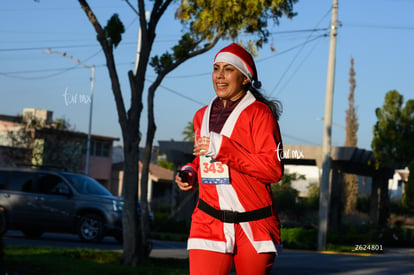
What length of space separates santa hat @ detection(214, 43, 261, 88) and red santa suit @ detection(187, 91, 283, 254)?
0.21 meters

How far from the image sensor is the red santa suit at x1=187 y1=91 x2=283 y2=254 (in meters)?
4.23

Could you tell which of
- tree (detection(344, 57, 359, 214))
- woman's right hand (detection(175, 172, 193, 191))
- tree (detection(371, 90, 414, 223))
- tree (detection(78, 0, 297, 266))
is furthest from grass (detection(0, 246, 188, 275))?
tree (detection(344, 57, 359, 214))

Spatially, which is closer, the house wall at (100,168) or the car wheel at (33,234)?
the car wheel at (33,234)

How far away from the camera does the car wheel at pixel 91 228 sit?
63.6 feet

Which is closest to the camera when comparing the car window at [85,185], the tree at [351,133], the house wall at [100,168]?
the car window at [85,185]

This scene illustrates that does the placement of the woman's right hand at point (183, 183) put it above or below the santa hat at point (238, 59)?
below

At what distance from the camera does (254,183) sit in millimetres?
4352

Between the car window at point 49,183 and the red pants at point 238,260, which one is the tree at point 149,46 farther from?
the red pants at point 238,260

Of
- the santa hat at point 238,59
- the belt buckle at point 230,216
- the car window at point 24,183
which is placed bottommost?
the belt buckle at point 230,216

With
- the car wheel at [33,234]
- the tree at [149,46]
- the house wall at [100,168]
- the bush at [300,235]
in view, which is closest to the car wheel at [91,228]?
the car wheel at [33,234]

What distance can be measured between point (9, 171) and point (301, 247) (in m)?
10.5

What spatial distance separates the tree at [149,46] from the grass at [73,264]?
0.75 meters

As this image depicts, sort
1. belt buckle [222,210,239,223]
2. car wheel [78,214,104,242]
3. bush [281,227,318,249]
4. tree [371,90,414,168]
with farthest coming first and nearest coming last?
tree [371,90,414,168] → bush [281,227,318,249] → car wheel [78,214,104,242] → belt buckle [222,210,239,223]

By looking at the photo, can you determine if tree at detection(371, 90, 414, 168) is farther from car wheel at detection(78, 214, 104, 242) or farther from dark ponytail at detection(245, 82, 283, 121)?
dark ponytail at detection(245, 82, 283, 121)
